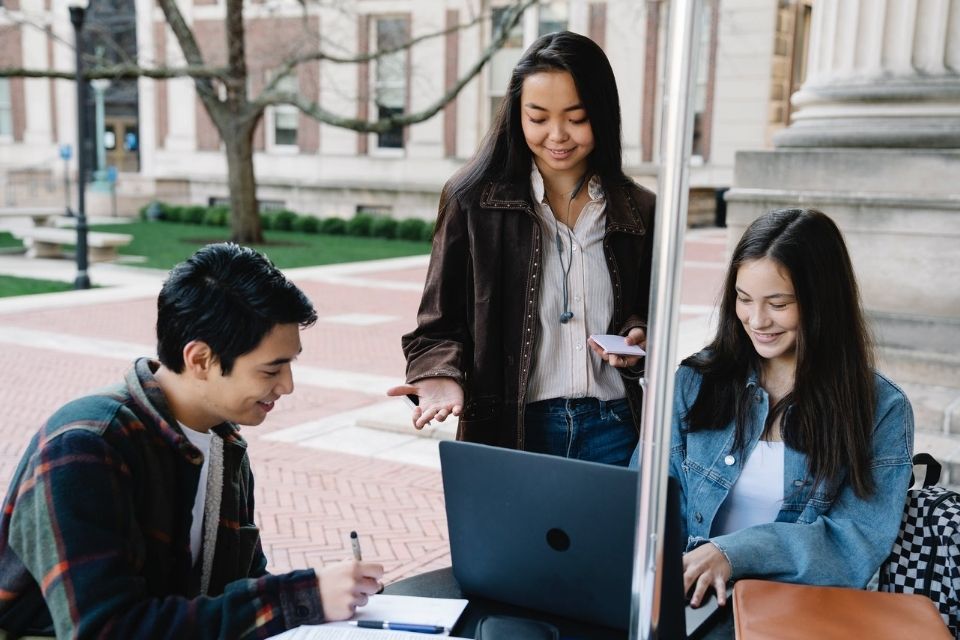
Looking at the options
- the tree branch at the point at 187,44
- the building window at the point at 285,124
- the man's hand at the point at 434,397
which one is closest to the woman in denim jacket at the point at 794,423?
the man's hand at the point at 434,397

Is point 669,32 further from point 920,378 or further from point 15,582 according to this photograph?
point 920,378

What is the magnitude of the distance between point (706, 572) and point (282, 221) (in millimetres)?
23196

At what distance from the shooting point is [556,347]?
8.65 feet

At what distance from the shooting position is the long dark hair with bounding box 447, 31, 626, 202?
2467mm

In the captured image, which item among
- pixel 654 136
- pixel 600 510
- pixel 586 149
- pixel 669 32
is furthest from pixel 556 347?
pixel 654 136

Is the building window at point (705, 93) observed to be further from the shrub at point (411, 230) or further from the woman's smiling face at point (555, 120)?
the woman's smiling face at point (555, 120)

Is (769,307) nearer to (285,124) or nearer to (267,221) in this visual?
(267,221)

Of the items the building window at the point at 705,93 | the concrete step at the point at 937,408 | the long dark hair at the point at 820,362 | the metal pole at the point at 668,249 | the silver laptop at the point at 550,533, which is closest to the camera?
the metal pole at the point at 668,249

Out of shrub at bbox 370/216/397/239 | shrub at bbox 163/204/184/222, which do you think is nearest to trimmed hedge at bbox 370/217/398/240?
shrub at bbox 370/216/397/239

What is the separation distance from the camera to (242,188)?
1970 cm

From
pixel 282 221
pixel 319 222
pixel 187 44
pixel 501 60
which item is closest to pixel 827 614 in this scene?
pixel 187 44

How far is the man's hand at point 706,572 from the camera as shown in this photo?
200 cm

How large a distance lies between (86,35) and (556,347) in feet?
105

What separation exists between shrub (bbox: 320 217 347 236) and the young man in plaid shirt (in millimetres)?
22061
